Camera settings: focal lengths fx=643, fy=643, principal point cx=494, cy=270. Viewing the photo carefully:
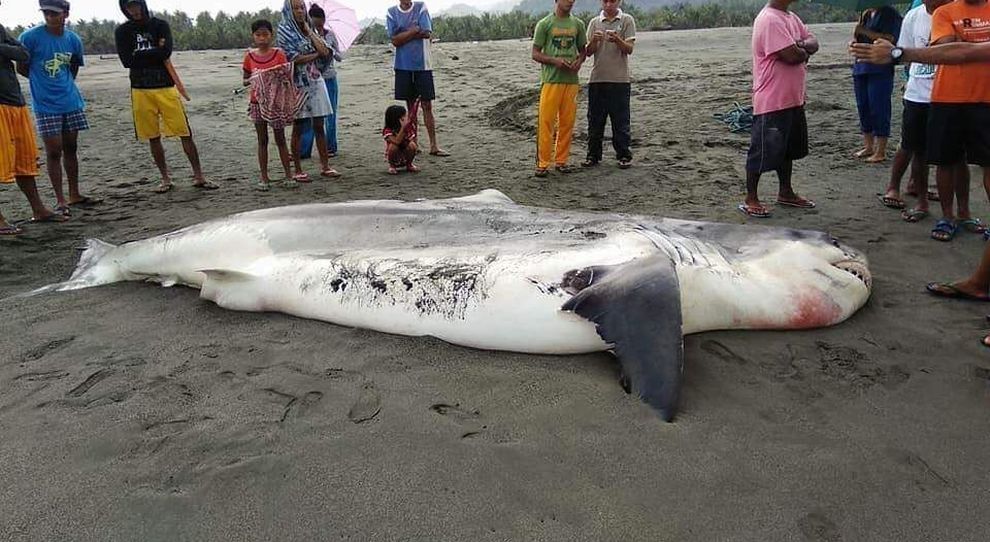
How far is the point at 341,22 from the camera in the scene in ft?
28.1

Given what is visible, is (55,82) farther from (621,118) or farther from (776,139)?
(776,139)

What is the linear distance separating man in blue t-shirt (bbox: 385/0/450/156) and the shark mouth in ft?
20.4

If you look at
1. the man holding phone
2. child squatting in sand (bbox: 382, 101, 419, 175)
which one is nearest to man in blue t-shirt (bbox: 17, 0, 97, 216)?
child squatting in sand (bbox: 382, 101, 419, 175)

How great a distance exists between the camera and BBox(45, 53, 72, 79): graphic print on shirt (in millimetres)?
6340

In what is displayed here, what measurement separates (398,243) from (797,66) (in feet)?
12.9

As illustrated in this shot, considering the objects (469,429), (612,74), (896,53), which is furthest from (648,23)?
(469,429)

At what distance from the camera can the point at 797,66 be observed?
5.64 m

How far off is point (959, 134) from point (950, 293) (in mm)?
1503

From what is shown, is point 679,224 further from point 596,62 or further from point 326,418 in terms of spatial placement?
point 596,62

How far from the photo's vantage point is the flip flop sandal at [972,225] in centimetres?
519

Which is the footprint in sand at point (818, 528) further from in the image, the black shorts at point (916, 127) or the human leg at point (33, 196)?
the human leg at point (33, 196)

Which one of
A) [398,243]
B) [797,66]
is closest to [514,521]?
[398,243]

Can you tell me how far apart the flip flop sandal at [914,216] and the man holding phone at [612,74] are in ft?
10.2

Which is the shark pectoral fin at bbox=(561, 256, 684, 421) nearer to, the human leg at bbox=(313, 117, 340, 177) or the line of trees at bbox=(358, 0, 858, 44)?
the human leg at bbox=(313, 117, 340, 177)
